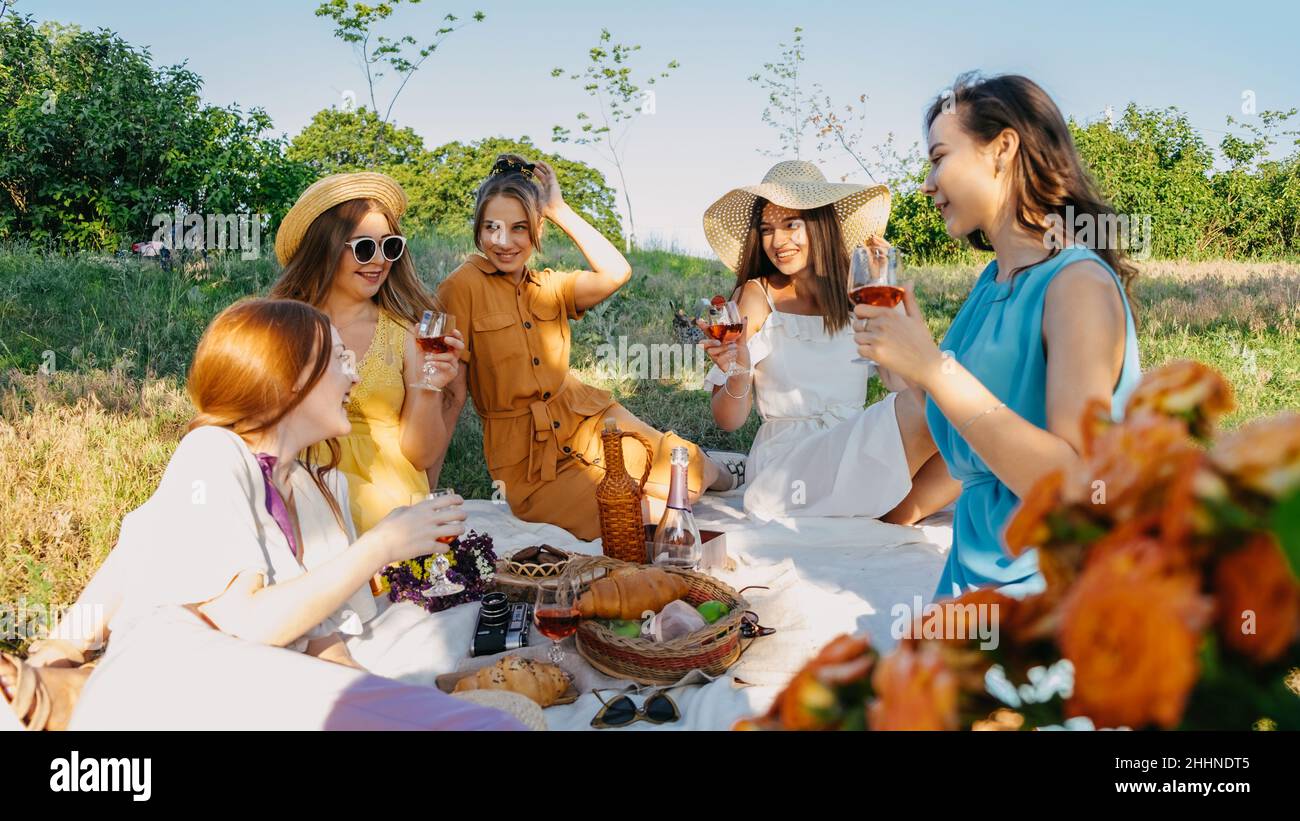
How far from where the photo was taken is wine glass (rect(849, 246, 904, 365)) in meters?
2.58

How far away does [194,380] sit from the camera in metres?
2.64

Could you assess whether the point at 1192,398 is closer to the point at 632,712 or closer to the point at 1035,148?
the point at 1035,148

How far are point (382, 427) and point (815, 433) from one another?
228 cm

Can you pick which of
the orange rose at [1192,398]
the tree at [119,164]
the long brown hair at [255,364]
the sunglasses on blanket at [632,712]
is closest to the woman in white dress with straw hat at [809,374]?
the sunglasses on blanket at [632,712]

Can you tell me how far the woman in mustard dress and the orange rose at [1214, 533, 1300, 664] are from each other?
4284 mm

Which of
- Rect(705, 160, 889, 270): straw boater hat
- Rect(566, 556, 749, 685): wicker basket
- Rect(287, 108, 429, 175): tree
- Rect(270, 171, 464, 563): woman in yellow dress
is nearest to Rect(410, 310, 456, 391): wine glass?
Rect(270, 171, 464, 563): woman in yellow dress

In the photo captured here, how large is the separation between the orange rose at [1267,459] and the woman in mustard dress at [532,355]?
430 cm

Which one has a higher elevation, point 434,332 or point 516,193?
point 516,193

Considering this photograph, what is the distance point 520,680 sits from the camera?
2947 mm
